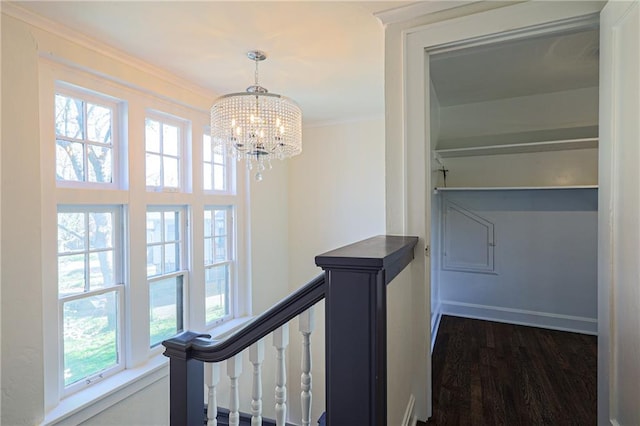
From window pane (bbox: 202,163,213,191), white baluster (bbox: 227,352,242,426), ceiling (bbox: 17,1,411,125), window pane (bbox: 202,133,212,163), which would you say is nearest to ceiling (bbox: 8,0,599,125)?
ceiling (bbox: 17,1,411,125)

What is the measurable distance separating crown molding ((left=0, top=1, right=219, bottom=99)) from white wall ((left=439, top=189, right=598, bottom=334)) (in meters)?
2.76

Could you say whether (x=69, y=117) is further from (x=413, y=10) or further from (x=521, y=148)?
(x=521, y=148)

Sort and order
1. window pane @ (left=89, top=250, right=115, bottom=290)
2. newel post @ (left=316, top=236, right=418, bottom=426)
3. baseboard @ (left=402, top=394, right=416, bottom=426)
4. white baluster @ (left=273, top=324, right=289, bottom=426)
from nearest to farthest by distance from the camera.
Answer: newel post @ (left=316, top=236, right=418, bottom=426)
white baluster @ (left=273, top=324, right=289, bottom=426)
baseboard @ (left=402, top=394, right=416, bottom=426)
window pane @ (left=89, top=250, right=115, bottom=290)

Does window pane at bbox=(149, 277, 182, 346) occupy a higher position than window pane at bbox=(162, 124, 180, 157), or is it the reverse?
window pane at bbox=(162, 124, 180, 157)

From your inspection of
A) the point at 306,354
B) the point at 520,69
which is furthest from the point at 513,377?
the point at 520,69

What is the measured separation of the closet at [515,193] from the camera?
9.36 feet

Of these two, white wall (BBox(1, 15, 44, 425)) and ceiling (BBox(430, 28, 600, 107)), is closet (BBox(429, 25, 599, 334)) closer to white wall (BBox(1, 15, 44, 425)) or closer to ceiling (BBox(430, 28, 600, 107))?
ceiling (BBox(430, 28, 600, 107))

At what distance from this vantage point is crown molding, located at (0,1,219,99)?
1.81 m

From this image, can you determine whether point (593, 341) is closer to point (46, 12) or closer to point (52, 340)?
point (52, 340)

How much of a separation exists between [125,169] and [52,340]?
49.3 inches

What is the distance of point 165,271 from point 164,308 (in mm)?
332

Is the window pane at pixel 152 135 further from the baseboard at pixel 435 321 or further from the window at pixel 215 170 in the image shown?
the baseboard at pixel 435 321

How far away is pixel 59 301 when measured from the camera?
216 cm

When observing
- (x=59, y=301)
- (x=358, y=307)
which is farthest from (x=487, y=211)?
(x=59, y=301)
